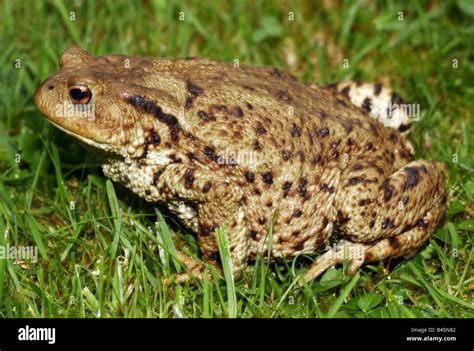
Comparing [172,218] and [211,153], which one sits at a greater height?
[211,153]

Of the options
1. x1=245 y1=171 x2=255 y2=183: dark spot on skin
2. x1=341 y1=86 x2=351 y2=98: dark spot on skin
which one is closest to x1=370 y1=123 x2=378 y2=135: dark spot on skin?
x1=341 y1=86 x2=351 y2=98: dark spot on skin

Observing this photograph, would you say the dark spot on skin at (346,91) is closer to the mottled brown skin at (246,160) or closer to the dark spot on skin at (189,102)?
the mottled brown skin at (246,160)

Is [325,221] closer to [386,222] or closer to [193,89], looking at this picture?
[386,222]

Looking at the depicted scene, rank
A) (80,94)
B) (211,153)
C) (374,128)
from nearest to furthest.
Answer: (80,94) < (211,153) < (374,128)

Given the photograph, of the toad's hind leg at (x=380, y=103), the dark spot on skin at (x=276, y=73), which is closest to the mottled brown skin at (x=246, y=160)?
the dark spot on skin at (x=276, y=73)

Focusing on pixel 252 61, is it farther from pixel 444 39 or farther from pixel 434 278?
pixel 434 278

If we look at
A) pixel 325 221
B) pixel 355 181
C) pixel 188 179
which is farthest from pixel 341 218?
pixel 188 179
